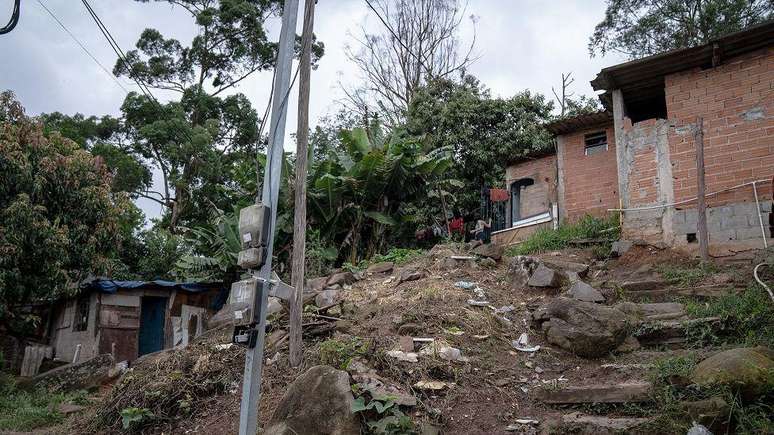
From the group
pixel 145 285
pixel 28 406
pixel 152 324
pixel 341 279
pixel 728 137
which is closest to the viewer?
pixel 28 406

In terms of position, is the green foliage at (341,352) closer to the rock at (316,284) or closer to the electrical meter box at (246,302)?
the electrical meter box at (246,302)

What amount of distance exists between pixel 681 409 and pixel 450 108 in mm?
15660

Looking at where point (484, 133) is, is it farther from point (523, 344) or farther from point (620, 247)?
point (523, 344)

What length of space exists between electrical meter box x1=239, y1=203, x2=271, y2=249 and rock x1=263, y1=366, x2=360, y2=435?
1.99 meters

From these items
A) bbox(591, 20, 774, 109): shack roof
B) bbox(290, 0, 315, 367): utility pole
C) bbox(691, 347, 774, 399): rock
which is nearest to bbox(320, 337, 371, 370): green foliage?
bbox(290, 0, 315, 367): utility pole

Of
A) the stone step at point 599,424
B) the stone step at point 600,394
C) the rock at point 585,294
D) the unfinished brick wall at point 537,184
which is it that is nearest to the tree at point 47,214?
the rock at point 585,294

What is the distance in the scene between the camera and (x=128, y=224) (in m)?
19.9

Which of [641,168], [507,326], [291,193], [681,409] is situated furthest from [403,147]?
[681,409]

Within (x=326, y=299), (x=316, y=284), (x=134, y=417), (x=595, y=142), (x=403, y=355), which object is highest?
(x=595, y=142)

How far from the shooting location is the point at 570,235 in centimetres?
1310

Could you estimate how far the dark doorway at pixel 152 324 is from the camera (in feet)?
51.9

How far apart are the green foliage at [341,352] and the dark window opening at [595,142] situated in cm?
959

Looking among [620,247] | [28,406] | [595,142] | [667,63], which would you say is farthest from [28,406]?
[595,142]

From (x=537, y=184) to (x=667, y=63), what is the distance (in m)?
5.45
